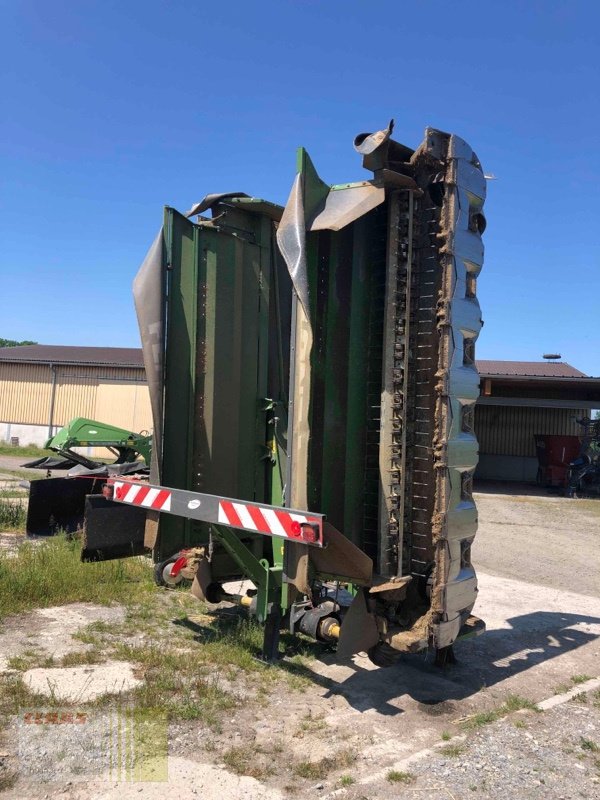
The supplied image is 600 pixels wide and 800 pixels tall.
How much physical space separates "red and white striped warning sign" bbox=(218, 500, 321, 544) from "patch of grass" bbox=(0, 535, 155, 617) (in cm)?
263

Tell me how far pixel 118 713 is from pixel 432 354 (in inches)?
125

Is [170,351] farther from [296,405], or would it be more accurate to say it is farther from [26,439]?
[26,439]

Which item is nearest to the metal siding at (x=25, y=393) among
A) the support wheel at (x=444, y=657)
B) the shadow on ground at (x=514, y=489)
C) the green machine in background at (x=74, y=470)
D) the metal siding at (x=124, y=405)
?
the metal siding at (x=124, y=405)

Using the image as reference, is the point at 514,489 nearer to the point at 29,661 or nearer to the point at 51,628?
the point at 51,628

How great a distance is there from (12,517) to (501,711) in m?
8.50

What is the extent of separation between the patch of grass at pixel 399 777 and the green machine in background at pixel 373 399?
35.0 inches

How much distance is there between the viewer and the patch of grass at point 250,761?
356 cm

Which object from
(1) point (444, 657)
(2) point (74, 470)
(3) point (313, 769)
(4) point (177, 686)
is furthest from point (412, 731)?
(2) point (74, 470)

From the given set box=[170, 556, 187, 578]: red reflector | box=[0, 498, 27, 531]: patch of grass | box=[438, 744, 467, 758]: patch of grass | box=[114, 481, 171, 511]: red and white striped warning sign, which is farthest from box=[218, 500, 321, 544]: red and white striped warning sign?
box=[0, 498, 27, 531]: patch of grass

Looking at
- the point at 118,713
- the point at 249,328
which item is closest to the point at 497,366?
the point at 249,328

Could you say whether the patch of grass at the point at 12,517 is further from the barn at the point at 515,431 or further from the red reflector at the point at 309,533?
the barn at the point at 515,431

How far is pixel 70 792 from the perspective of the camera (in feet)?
10.7

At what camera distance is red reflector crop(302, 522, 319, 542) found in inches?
160

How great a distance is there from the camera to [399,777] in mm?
3574
